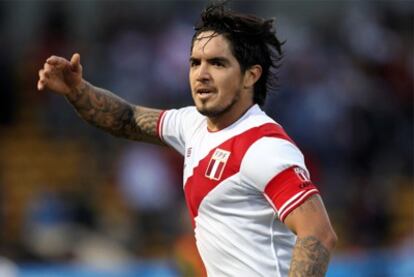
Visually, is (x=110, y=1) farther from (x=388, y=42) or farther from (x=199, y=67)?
(x=199, y=67)

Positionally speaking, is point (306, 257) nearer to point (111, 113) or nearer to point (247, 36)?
point (247, 36)

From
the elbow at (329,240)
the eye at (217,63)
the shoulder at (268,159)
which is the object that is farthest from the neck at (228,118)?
the elbow at (329,240)

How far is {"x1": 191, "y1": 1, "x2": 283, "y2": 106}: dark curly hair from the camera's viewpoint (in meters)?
5.58

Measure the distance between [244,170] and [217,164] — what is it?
0.21 meters

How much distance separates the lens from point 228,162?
532 cm

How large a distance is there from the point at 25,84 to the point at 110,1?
1.73m

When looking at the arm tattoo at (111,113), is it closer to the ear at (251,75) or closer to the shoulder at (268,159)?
the ear at (251,75)

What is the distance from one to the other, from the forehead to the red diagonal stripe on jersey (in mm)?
412

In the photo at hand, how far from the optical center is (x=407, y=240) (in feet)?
46.4

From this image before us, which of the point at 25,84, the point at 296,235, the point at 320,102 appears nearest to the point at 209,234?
the point at 296,235

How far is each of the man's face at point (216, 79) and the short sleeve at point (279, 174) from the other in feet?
1.23

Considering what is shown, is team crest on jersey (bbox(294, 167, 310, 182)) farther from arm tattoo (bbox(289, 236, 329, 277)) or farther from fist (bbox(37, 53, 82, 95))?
fist (bbox(37, 53, 82, 95))

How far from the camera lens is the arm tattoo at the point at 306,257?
5008 mm

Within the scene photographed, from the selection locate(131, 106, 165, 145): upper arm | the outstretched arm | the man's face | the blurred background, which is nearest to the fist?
the outstretched arm
